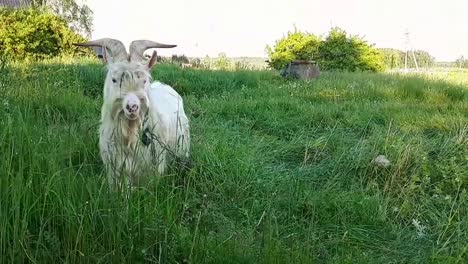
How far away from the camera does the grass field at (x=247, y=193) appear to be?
214 centimetres

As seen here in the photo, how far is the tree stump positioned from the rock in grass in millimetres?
7342

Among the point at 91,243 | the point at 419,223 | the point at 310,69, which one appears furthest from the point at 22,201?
the point at 310,69

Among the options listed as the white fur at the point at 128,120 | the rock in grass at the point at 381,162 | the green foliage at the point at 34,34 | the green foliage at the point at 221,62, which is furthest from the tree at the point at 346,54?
the white fur at the point at 128,120

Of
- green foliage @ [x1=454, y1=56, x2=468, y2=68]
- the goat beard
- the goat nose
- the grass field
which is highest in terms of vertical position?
green foliage @ [x1=454, y1=56, x2=468, y2=68]

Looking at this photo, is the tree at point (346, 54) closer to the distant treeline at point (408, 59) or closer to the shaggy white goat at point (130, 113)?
the distant treeline at point (408, 59)

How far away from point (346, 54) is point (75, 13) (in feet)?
73.0

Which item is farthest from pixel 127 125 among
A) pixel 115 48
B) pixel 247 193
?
pixel 247 193

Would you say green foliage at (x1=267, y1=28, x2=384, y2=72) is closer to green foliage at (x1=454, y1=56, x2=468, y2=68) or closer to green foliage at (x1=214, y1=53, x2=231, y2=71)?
green foliage at (x1=214, y1=53, x2=231, y2=71)

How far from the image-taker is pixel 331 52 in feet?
57.5

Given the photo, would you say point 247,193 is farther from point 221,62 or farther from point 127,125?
point 221,62

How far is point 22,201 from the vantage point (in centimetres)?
215

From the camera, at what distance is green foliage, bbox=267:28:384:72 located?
1734cm

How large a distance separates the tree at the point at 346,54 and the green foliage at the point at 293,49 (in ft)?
1.08

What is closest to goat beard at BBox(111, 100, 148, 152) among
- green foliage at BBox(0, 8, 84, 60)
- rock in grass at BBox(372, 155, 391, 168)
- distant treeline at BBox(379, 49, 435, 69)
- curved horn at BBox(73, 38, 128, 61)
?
curved horn at BBox(73, 38, 128, 61)
